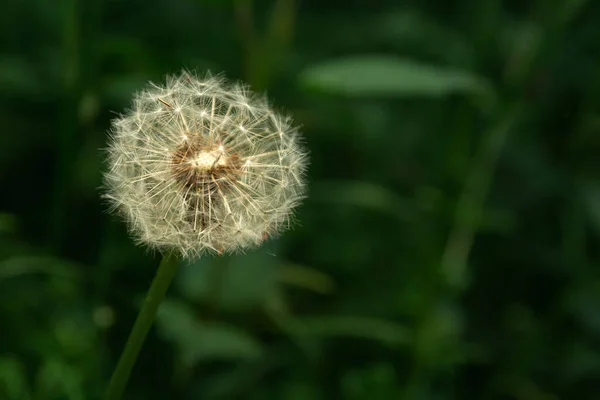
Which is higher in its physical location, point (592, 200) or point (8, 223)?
point (592, 200)

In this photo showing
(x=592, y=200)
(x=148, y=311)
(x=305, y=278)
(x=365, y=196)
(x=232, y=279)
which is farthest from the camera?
(x=592, y=200)

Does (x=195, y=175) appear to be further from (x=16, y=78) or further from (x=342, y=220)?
(x=342, y=220)

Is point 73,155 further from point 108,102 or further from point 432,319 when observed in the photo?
point 432,319

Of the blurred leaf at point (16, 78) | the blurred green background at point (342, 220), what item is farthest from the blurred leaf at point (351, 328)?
the blurred leaf at point (16, 78)

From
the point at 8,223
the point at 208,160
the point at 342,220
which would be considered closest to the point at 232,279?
the point at 8,223

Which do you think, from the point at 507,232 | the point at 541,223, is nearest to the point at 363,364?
the point at 507,232
